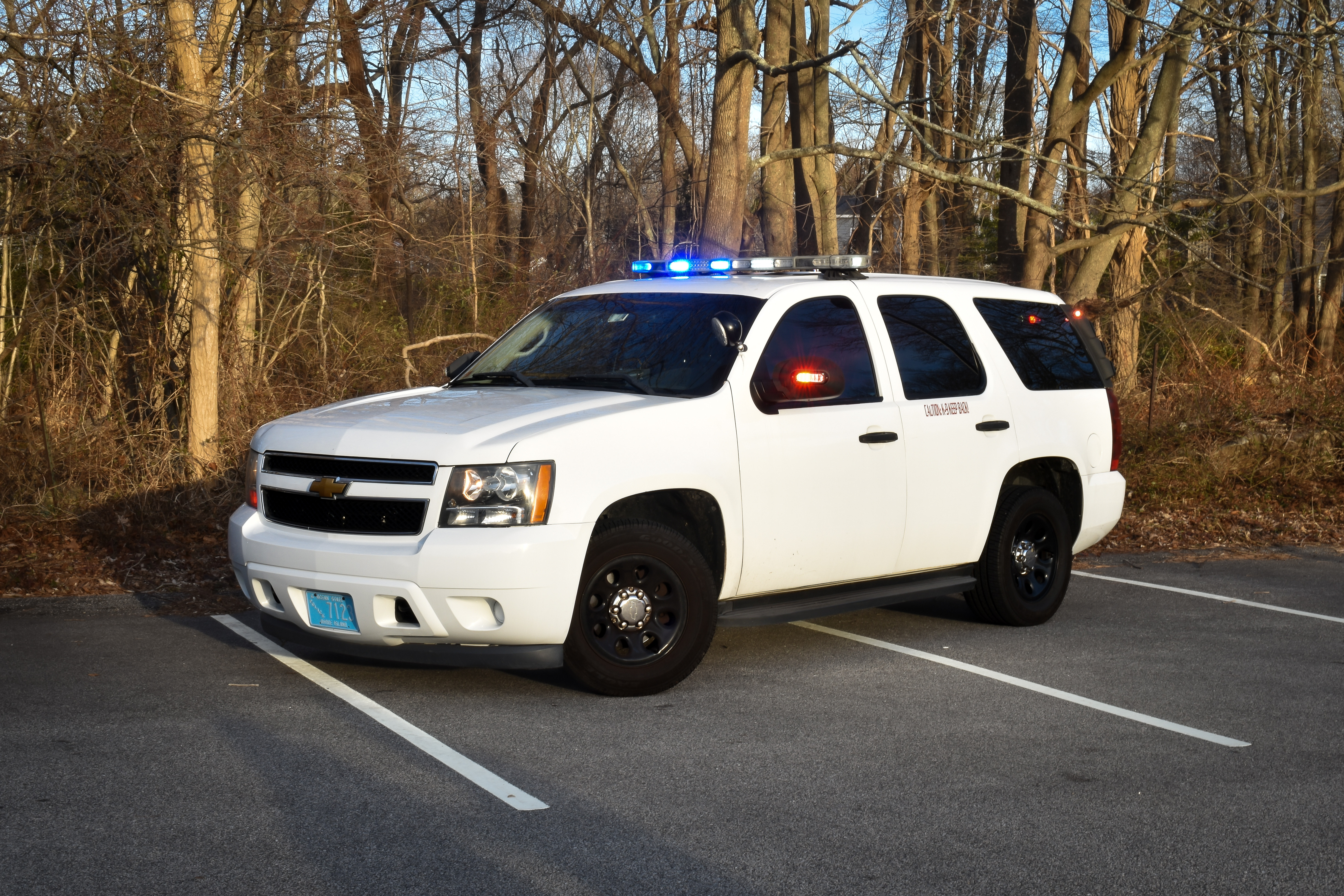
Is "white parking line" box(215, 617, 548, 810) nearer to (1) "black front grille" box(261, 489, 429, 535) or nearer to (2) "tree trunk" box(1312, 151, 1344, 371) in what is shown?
(1) "black front grille" box(261, 489, 429, 535)

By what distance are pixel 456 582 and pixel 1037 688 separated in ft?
9.18

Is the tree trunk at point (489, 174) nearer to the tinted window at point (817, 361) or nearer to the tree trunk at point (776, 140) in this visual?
the tree trunk at point (776, 140)

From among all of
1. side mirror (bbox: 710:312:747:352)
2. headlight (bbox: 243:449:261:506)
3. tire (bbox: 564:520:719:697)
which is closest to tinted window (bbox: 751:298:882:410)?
side mirror (bbox: 710:312:747:352)

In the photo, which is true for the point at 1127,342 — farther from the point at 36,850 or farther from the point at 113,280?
the point at 36,850

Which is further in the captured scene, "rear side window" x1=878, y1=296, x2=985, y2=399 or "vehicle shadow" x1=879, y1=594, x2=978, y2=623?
"vehicle shadow" x1=879, y1=594, x2=978, y2=623

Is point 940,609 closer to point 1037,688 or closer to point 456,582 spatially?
point 1037,688

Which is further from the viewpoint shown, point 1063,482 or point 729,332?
point 1063,482

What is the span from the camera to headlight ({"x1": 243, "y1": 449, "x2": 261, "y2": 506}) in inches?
254

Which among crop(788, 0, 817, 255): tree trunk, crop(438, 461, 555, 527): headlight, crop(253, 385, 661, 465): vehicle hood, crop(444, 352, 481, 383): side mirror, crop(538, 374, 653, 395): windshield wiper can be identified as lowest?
crop(438, 461, 555, 527): headlight

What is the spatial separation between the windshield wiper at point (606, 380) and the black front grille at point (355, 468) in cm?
119

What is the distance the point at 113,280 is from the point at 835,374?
7.58 meters

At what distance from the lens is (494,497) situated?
5672mm

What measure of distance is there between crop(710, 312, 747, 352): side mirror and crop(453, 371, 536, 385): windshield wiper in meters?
0.97

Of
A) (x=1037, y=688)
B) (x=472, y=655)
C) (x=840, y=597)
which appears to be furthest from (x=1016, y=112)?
(x=472, y=655)
